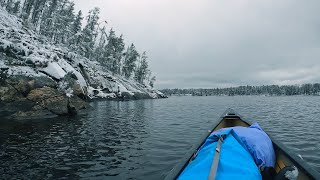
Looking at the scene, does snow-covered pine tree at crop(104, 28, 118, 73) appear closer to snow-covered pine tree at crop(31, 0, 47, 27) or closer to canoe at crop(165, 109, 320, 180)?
snow-covered pine tree at crop(31, 0, 47, 27)

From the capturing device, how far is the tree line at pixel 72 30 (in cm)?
6397

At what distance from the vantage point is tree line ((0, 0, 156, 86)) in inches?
2518

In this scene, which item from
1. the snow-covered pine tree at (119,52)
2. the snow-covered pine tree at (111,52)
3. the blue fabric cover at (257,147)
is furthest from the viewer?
the snow-covered pine tree at (119,52)

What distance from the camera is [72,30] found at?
237 ft

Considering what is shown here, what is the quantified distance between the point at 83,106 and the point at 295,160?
24.8 meters

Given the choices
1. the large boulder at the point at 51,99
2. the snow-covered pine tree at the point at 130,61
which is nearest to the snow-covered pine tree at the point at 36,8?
the snow-covered pine tree at the point at 130,61

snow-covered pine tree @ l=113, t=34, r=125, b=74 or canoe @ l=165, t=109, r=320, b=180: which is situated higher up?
snow-covered pine tree @ l=113, t=34, r=125, b=74

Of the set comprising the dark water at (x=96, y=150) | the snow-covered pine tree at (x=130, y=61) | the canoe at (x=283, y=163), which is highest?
the snow-covered pine tree at (x=130, y=61)

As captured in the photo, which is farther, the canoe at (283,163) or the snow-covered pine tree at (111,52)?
the snow-covered pine tree at (111,52)

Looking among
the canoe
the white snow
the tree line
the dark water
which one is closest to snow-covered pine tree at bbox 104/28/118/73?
the tree line

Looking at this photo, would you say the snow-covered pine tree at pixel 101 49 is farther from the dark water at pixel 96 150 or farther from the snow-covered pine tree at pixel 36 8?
the dark water at pixel 96 150

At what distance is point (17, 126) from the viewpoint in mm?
17078

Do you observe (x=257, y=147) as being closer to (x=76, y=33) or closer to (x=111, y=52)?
(x=76, y=33)

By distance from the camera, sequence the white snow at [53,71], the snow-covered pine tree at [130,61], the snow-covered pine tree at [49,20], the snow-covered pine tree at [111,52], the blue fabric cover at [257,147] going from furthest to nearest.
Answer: the snow-covered pine tree at [130,61] < the snow-covered pine tree at [111,52] < the snow-covered pine tree at [49,20] < the white snow at [53,71] < the blue fabric cover at [257,147]
